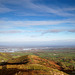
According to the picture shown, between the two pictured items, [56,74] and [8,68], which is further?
[8,68]

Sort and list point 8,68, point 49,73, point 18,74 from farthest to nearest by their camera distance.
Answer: point 8,68 → point 49,73 → point 18,74

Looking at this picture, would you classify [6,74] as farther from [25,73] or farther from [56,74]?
[56,74]

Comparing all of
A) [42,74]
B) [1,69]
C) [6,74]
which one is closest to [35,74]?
[42,74]

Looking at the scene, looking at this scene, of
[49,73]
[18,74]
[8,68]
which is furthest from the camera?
[8,68]

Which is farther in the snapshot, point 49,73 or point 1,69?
point 1,69

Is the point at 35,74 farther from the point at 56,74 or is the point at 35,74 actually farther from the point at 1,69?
the point at 1,69

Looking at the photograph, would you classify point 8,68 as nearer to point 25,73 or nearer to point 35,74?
point 25,73

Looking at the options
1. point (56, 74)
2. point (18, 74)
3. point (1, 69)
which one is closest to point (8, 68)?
point (1, 69)
